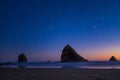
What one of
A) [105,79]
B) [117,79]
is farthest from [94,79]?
[117,79]

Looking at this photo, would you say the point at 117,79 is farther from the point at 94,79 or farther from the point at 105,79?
the point at 94,79

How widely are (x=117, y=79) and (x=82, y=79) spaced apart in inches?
122

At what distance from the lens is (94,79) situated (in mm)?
15461

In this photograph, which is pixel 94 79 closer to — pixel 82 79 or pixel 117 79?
pixel 82 79

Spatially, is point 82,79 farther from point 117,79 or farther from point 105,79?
point 117,79

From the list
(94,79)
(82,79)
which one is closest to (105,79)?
(94,79)

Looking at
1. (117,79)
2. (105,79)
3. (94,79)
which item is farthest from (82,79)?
(117,79)

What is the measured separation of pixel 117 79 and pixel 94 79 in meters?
2.06

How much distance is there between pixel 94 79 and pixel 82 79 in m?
1.05

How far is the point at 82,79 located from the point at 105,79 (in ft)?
6.59

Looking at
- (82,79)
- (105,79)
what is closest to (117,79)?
(105,79)

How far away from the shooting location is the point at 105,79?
15.5 metres
